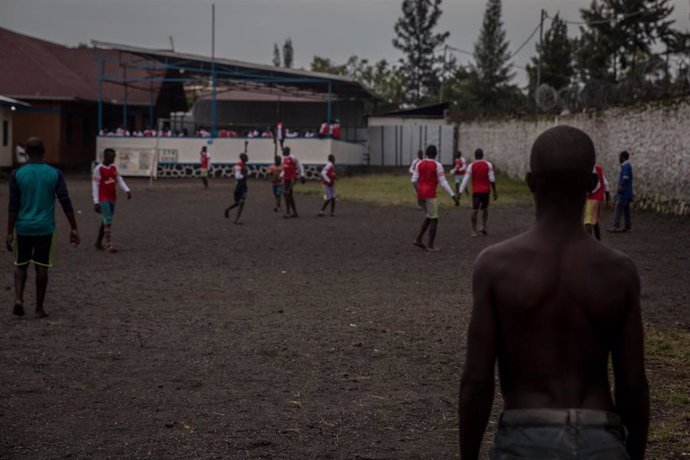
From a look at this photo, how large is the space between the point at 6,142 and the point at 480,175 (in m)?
29.6

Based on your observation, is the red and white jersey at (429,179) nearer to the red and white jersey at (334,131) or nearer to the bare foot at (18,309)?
the bare foot at (18,309)

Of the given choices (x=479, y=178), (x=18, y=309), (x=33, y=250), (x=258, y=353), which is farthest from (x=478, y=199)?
(x=258, y=353)

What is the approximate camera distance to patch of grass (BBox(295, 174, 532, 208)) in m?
30.1

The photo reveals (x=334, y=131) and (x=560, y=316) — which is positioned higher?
(x=334, y=131)

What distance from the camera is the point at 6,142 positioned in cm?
4194

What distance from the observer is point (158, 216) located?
24125mm

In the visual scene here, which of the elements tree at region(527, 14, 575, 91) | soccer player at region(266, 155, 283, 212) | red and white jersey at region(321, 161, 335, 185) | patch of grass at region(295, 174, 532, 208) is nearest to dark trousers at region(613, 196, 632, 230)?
red and white jersey at region(321, 161, 335, 185)

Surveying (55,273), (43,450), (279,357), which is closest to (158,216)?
(55,273)

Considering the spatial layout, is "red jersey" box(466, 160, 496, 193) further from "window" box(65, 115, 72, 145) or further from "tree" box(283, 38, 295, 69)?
"tree" box(283, 38, 295, 69)

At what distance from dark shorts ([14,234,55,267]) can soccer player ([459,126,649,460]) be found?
25.3 feet

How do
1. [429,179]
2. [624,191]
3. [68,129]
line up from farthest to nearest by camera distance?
[68,129] → [624,191] → [429,179]

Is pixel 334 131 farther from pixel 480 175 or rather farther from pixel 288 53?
pixel 288 53

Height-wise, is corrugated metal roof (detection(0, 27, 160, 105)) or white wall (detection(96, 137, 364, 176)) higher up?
corrugated metal roof (detection(0, 27, 160, 105))

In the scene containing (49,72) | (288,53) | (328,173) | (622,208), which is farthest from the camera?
(288,53)
